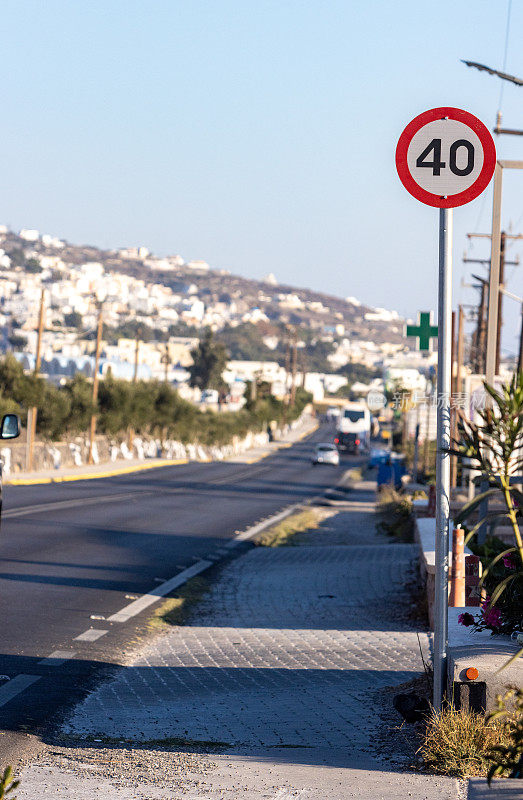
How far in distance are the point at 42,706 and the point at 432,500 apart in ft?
39.4

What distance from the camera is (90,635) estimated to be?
10453 millimetres

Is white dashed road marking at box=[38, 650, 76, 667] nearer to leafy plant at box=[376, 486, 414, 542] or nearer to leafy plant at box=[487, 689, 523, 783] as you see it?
leafy plant at box=[487, 689, 523, 783]

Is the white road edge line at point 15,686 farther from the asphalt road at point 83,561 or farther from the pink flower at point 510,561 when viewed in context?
the pink flower at point 510,561

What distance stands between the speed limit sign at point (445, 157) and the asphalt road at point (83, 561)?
154 inches

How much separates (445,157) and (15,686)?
4677mm

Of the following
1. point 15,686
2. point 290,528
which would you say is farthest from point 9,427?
point 290,528

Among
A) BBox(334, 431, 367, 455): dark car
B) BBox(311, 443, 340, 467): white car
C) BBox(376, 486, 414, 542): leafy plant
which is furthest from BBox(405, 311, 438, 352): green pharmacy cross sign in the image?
BBox(334, 431, 367, 455): dark car

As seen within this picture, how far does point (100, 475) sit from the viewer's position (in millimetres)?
44875

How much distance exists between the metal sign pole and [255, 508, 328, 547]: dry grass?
15.3m

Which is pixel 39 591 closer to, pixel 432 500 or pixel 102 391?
pixel 432 500

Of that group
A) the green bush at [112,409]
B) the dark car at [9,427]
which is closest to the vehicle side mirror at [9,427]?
the dark car at [9,427]

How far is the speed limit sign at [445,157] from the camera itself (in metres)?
6.26

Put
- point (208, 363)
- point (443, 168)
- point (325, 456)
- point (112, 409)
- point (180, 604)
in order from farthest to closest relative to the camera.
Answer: point (208, 363), point (325, 456), point (112, 409), point (180, 604), point (443, 168)

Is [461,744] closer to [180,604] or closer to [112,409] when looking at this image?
[180,604]
